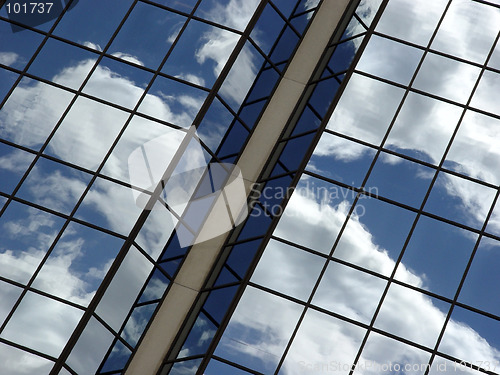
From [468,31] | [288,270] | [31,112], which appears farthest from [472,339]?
[31,112]

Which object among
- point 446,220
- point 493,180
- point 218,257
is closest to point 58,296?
point 218,257

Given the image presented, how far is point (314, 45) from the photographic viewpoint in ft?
81.8

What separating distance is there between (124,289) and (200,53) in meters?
8.00

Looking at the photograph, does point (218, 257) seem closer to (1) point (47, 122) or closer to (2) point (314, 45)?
(1) point (47, 122)

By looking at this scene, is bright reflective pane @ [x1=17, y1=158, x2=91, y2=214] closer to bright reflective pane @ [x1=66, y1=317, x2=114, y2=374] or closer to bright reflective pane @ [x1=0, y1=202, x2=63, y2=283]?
bright reflective pane @ [x1=0, y1=202, x2=63, y2=283]

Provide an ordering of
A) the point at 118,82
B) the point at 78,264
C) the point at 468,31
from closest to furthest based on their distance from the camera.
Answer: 1. the point at 78,264
2. the point at 118,82
3. the point at 468,31

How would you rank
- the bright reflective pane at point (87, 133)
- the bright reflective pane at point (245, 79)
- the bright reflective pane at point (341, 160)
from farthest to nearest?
the bright reflective pane at point (245, 79) < the bright reflective pane at point (341, 160) < the bright reflective pane at point (87, 133)

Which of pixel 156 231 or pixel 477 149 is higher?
pixel 477 149

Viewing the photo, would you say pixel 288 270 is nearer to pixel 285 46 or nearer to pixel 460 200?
pixel 460 200

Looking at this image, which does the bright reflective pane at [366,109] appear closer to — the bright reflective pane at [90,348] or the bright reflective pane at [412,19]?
the bright reflective pane at [412,19]

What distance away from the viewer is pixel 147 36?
75.8 feet

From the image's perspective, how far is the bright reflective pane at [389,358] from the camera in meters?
19.8

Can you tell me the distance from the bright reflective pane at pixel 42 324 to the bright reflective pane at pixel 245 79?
8.27 m

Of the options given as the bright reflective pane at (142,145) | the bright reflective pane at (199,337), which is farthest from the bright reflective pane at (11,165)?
the bright reflective pane at (199,337)
